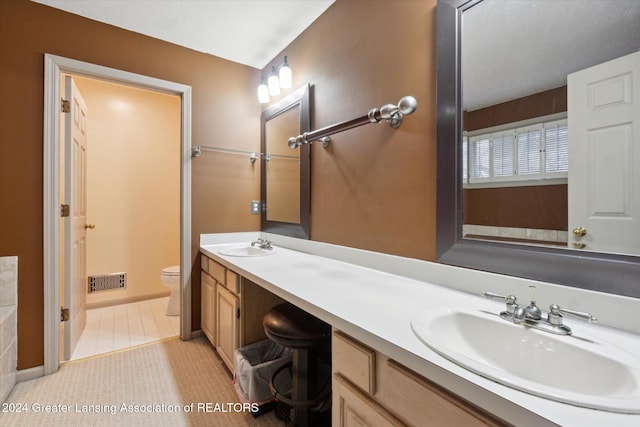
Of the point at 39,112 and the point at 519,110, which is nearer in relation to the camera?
the point at 519,110

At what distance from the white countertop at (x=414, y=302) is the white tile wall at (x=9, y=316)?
4.11 feet

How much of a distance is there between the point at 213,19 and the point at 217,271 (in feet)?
5.67

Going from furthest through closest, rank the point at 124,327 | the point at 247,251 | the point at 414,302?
the point at 124,327, the point at 247,251, the point at 414,302

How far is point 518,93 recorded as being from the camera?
994mm

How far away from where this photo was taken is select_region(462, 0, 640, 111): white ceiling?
80 cm

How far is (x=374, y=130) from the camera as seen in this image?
4.99 ft

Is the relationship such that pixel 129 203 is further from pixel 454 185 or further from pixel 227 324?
pixel 454 185

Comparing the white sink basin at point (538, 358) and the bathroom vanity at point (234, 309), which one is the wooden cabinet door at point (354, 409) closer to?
the white sink basin at point (538, 358)

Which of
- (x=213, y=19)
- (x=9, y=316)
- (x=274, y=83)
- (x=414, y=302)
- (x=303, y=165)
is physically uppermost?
(x=213, y=19)

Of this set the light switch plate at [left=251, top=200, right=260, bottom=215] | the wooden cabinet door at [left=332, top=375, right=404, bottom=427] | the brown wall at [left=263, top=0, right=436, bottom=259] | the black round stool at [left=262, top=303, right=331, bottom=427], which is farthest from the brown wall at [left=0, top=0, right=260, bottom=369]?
the wooden cabinet door at [left=332, top=375, right=404, bottom=427]

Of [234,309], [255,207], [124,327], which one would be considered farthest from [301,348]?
[124,327]

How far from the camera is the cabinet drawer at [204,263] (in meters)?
2.22

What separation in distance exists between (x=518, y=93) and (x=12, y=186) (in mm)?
2694

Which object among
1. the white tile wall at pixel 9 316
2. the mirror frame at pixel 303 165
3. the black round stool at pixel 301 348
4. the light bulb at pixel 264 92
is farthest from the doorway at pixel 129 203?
the black round stool at pixel 301 348
